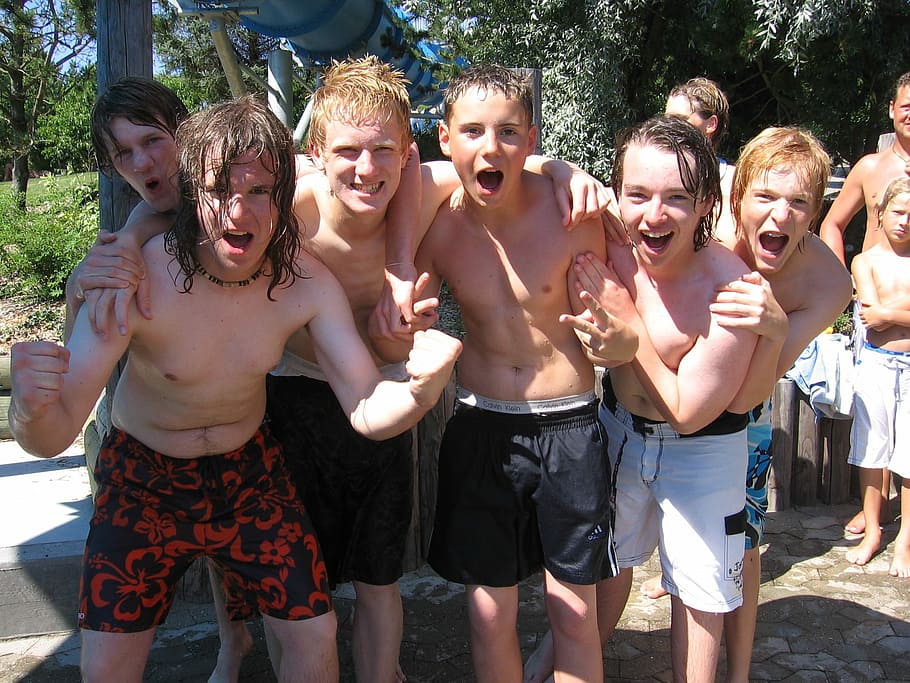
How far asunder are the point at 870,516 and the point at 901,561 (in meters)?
0.29

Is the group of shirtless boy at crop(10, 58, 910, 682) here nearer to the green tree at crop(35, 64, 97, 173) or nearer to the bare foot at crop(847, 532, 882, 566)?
the bare foot at crop(847, 532, 882, 566)

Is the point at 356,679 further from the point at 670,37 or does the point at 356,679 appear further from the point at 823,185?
the point at 670,37

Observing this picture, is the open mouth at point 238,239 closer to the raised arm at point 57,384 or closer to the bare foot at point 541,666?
the raised arm at point 57,384

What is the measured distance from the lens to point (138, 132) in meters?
2.49

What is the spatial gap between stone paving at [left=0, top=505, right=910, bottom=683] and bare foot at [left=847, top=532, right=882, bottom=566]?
6cm

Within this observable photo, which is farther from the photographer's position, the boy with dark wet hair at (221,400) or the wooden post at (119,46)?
the wooden post at (119,46)

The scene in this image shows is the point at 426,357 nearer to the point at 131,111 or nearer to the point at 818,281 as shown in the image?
the point at 131,111

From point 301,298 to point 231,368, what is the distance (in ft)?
0.94

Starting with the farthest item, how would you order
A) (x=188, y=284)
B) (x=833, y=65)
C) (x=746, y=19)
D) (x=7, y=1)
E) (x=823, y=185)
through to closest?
(x=7, y=1)
(x=833, y=65)
(x=746, y=19)
(x=823, y=185)
(x=188, y=284)

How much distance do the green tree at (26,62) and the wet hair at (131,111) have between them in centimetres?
1553

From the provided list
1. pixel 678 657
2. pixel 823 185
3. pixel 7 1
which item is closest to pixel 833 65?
pixel 823 185

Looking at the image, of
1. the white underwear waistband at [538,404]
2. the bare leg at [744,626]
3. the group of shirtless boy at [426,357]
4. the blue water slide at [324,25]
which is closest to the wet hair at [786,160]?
the group of shirtless boy at [426,357]

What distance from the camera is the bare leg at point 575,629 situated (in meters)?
2.51

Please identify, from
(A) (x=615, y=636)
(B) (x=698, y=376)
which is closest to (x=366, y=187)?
(B) (x=698, y=376)
